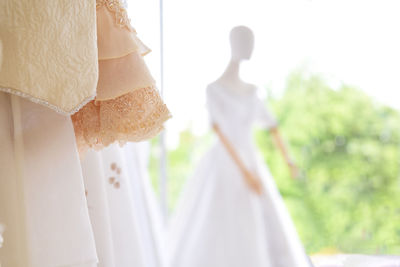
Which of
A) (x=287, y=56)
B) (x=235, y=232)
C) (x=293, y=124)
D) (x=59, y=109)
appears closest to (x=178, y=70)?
(x=235, y=232)

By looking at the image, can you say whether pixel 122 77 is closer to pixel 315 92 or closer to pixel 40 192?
pixel 40 192

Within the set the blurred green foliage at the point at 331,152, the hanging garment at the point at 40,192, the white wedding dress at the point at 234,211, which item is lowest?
the blurred green foliage at the point at 331,152

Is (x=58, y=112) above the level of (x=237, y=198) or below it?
above

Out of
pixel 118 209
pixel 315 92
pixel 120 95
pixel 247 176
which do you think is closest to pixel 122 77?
pixel 120 95

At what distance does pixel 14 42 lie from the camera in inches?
19.9

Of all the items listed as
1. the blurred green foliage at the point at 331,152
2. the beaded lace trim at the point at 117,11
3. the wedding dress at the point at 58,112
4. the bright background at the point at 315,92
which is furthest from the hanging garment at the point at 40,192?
the blurred green foliage at the point at 331,152

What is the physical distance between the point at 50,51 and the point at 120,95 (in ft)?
0.38

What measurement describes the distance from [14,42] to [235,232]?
0.87 m

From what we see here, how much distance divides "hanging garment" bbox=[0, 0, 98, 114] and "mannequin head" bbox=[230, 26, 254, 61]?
0.59 meters

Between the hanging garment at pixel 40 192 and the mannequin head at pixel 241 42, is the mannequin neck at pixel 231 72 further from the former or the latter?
the hanging garment at pixel 40 192

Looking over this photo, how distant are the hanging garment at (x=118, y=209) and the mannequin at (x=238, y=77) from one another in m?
0.30

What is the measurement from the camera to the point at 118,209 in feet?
2.66

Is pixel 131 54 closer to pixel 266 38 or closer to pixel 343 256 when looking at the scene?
pixel 343 256

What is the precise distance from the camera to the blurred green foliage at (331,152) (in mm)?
2842
